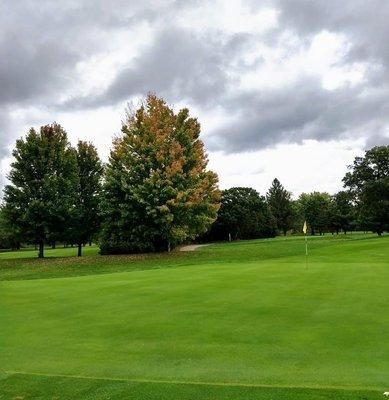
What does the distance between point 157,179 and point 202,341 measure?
99.6 feet

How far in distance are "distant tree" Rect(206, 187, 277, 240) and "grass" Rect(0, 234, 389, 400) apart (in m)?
75.2

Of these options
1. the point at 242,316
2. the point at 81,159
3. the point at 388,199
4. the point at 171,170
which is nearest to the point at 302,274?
the point at 242,316

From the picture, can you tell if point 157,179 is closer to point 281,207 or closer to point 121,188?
point 121,188

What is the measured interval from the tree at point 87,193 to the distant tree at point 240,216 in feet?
145

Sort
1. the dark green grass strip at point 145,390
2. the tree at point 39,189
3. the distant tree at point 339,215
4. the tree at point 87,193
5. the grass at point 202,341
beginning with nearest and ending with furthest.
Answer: the dark green grass strip at point 145,390, the grass at point 202,341, the tree at point 39,189, the tree at point 87,193, the distant tree at point 339,215

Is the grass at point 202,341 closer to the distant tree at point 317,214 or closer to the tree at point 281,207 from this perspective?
the distant tree at point 317,214

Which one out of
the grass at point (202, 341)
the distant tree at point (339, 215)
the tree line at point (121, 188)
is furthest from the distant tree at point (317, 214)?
the grass at point (202, 341)

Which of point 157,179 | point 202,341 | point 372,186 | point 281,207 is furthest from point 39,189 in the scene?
point 281,207

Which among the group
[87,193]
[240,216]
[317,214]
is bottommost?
[240,216]

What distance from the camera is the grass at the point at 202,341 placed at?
628 cm

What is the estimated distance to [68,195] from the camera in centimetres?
4334

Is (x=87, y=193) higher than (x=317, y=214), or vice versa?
(x=87, y=193)

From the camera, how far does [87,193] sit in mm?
47906

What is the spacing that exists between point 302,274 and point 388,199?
55152 mm
